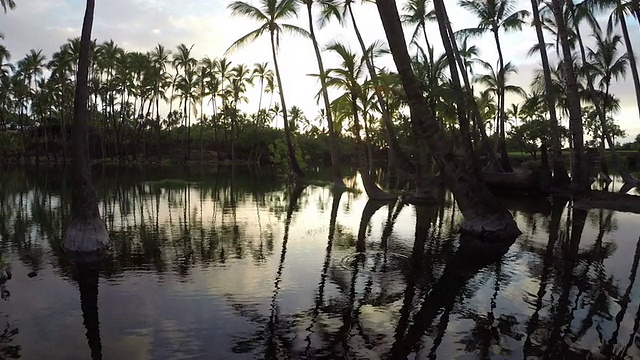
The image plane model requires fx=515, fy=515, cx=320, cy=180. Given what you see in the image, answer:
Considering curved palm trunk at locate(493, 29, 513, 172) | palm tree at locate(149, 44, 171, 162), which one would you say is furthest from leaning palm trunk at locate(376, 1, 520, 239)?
palm tree at locate(149, 44, 171, 162)

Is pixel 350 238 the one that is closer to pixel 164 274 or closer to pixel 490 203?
pixel 490 203

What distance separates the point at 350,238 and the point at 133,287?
6.89m

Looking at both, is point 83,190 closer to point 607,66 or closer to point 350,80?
point 350,80

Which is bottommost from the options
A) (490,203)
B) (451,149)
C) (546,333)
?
(546,333)

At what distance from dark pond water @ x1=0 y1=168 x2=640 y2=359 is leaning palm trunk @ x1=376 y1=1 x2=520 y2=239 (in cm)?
72

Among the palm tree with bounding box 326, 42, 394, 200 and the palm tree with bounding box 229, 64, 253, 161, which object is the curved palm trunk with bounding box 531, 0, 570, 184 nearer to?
the palm tree with bounding box 326, 42, 394, 200

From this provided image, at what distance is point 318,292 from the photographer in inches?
360

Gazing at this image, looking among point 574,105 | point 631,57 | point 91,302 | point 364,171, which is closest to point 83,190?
point 91,302

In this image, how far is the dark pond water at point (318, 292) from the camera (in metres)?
6.73

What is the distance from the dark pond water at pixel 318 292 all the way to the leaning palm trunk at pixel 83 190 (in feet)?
1.53

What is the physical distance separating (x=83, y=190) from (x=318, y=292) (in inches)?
250

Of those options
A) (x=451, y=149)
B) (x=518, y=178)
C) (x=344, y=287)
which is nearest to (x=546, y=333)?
(x=344, y=287)

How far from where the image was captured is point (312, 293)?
906 centimetres

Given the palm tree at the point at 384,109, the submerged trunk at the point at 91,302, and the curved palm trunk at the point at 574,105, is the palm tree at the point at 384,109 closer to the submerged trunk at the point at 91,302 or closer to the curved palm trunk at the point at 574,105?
the curved palm trunk at the point at 574,105
